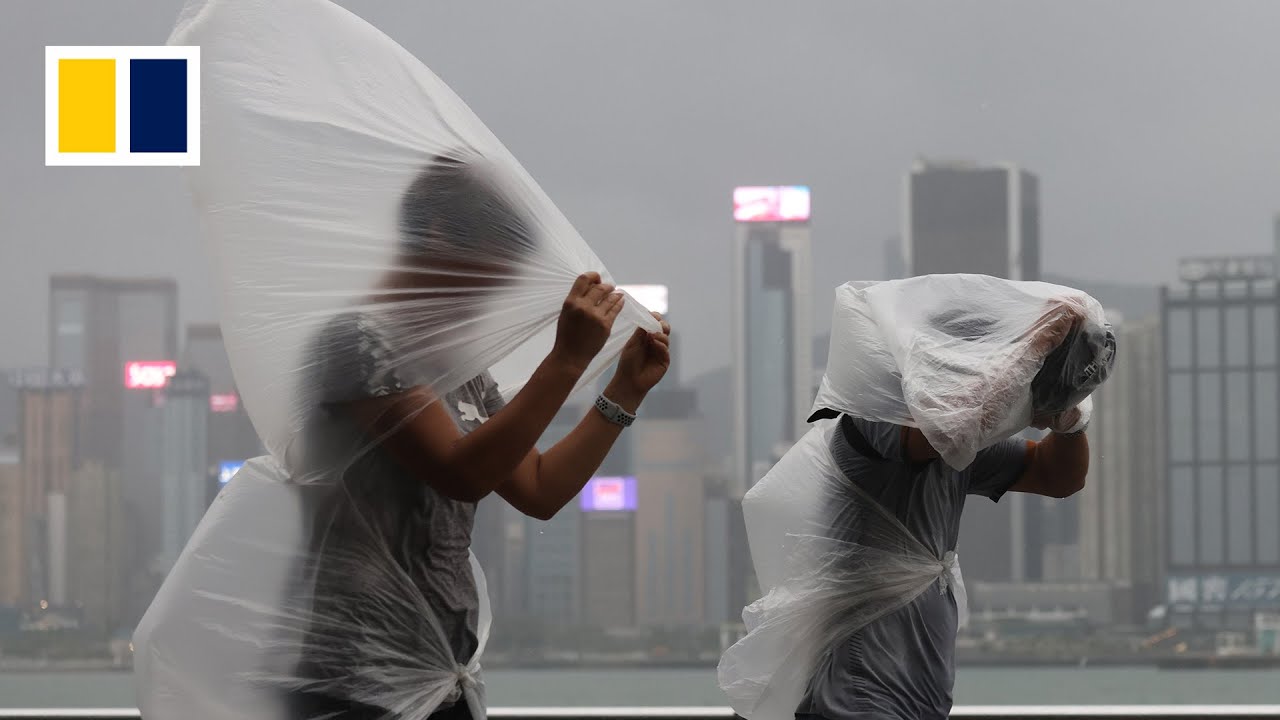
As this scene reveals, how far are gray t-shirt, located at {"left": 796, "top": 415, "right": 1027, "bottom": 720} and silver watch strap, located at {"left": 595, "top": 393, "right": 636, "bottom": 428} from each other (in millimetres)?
432

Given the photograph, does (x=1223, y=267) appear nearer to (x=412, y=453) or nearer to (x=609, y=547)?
(x=609, y=547)

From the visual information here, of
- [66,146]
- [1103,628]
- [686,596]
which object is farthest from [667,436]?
[66,146]

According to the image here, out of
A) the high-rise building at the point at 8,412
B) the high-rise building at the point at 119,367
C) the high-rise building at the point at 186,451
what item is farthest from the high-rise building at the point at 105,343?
the high-rise building at the point at 186,451

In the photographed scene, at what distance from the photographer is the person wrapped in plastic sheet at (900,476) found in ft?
4.32

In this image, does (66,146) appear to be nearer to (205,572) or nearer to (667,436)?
(205,572)

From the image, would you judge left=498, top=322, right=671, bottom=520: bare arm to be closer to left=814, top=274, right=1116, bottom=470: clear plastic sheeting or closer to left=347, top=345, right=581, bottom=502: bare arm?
left=347, top=345, right=581, bottom=502: bare arm

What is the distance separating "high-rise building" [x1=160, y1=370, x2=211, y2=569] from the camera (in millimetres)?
19875

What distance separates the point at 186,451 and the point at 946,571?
19.9 m

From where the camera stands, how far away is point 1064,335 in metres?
1.33

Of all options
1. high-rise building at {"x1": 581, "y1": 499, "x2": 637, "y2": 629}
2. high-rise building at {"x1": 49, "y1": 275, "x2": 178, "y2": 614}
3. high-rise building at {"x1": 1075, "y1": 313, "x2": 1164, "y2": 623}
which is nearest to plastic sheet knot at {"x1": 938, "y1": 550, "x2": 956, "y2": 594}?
high-rise building at {"x1": 581, "y1": 499, "x2": 637, "y2": 629}

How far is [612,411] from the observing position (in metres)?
1.13

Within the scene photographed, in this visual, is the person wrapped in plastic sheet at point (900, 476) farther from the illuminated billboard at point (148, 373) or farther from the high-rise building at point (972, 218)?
the illuminated billboard at point (148, 373)

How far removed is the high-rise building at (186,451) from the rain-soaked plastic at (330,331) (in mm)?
19150

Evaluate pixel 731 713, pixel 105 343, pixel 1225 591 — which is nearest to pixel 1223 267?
pixel 1225 591
